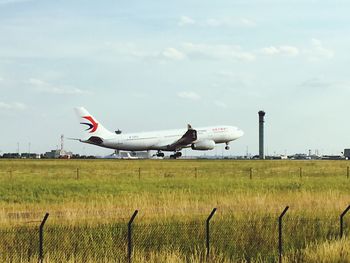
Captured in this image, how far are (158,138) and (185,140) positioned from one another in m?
4.51

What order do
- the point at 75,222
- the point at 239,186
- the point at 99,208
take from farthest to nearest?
the point at 239,186
the point at 99,208
the point at 75,222

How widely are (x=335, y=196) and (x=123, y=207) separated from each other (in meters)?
12.0

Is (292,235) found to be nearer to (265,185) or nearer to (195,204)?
(195,204)

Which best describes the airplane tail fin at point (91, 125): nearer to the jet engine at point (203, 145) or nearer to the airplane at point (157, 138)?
the airplane at point (157, 138)

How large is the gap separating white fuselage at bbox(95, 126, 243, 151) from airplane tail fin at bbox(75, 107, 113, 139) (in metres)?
1.17

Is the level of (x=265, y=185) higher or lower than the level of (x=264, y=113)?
lower

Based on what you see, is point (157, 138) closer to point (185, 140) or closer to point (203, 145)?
point (185, 140)

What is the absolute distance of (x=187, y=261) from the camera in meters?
15.7

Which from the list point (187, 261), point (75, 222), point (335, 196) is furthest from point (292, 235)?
point (335, 196)

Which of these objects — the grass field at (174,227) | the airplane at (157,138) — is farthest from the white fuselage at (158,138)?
the grass field at (174,227)

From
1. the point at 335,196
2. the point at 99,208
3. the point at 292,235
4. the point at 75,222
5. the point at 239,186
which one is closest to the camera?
the point at 292,235

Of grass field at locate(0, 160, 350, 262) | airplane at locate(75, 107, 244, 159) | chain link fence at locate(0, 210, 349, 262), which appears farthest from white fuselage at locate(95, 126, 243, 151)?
chain link fence at locate(0, 210, 349, 262)

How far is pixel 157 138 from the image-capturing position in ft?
345

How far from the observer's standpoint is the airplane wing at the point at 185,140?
104062 millimetres
